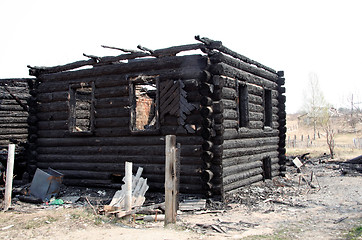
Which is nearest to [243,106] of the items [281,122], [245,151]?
[245,151]

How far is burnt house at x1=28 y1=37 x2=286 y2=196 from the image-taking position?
978 cm

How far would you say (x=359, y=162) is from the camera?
61.0 feet

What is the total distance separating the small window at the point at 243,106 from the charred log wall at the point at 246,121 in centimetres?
3

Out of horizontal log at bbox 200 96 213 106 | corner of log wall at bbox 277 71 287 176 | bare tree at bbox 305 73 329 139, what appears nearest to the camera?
horizontal log at bbox 200 96 213 106

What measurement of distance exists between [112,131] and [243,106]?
4.54 metres

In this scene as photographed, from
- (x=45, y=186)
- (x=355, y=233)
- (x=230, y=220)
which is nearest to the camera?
(x=355, y=233)

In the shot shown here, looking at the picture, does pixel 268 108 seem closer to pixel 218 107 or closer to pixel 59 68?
pixel 218 107

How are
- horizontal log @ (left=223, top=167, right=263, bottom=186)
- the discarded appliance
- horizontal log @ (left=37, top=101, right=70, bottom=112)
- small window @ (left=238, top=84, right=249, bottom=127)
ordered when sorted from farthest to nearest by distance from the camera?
horizontal log @ (left=37, top=101, right=70, bottom=112) → small window @ (left=238, top=84, right=249, bottom=127) → the discarded appliance → horizontal log @ (left=223, top=167, right=263, bottom=186)

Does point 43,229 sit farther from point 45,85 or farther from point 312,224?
point 45,85

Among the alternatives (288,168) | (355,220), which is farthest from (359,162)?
(355,220)

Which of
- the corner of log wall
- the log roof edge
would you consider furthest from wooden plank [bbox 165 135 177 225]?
the corner of log wall

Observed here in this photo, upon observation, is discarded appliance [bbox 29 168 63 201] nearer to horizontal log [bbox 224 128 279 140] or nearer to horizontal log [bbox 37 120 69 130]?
horizontal log [bbox 37 120 69 130]

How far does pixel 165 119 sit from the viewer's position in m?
10.4

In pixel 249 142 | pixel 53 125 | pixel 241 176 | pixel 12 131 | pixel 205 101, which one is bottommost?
pixel 241 176
